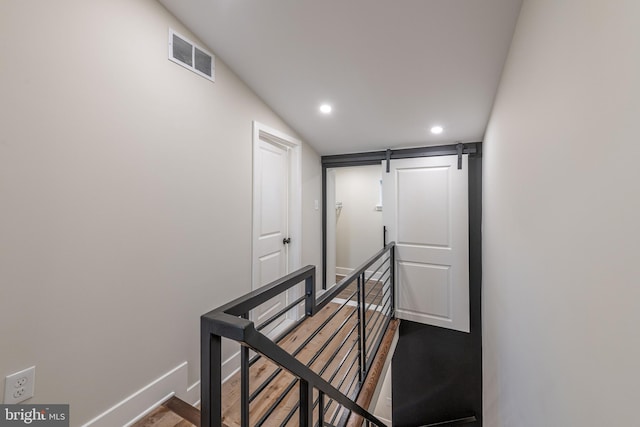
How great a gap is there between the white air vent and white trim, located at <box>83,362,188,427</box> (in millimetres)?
1907

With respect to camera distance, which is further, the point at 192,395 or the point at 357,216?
the point at 357,216

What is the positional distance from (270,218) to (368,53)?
158 cm

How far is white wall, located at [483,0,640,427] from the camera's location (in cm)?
45

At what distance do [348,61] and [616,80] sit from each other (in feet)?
5.10

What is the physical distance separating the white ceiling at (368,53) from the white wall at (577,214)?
0.38 meters

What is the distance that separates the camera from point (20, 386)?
41.6 inches

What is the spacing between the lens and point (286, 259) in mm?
2799

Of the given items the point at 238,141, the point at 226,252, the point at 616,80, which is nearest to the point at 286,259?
the point at 226,252

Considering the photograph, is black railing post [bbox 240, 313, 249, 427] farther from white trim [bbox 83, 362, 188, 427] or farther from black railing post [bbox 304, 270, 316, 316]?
white trim [bbox 83, 362, 188, 427]

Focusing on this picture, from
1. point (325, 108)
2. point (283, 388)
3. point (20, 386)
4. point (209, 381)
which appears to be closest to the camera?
point (209, 381)

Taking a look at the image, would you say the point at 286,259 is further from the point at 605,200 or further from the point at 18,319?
the point at 605,200

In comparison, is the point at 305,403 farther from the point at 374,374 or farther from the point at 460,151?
the point at 460,151

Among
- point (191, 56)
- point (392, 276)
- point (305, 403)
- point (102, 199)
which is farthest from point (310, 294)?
point (392, 276)

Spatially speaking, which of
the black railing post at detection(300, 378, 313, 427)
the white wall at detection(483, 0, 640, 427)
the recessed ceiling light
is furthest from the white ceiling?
the black railing post at detection(300, 378, 313, 427)
